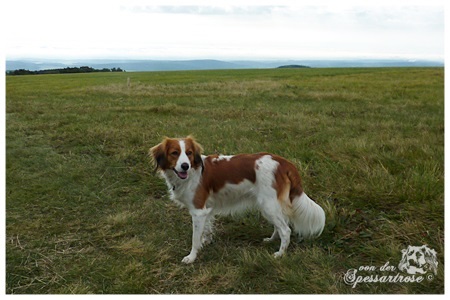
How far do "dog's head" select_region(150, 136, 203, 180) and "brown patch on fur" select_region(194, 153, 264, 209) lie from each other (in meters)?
0.20

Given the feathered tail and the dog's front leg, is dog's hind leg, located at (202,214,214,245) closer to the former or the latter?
the dog's front leg

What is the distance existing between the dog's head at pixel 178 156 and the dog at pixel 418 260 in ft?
8.43

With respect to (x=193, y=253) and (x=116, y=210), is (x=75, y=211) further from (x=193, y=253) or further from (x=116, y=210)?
(x=193, y=253)

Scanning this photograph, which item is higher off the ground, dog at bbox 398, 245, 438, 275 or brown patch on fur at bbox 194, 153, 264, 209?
brown patch on fur at bbox 194, 153, 264, 209

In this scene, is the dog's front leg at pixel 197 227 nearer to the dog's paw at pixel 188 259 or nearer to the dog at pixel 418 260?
the dog's paw at pixel 188 259

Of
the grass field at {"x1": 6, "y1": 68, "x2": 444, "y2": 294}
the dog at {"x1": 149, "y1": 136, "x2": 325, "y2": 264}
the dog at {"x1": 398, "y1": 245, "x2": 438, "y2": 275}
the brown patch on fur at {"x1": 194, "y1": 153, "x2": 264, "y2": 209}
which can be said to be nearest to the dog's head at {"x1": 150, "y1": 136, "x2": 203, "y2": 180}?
the dog at {"x1": 149, "y1": 136, "x2": 325, "y2": 264}

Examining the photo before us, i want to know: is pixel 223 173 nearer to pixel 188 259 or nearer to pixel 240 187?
pixel 240 187

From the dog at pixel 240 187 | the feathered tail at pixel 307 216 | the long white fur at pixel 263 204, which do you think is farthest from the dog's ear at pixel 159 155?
the feathered tail at pixel 307 216

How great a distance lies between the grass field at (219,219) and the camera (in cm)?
429

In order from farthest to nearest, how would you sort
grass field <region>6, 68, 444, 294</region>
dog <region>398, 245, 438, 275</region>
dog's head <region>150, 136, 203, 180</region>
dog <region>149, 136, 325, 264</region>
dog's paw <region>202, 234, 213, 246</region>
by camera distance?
dog's paw <region>202, 234, 213, 246</region> < dog <region>149, 136, 325, 264</region> < dog's head <region>150, 136, 203, 180</region> < grass field <region>6, 68, 444, 294</region> < dog <region>398, 245, 438, 275</region>

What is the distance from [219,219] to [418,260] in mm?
2705

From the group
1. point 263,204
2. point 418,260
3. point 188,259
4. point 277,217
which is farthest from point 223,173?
point 418,260

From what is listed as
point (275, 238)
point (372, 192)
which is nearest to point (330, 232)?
point (275, 238)

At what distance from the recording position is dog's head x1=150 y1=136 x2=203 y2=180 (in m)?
4.51
